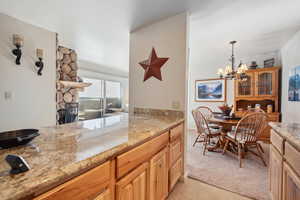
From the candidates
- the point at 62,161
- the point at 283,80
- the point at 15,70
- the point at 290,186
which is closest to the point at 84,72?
the point at 15,70

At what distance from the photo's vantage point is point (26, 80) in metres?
2.57

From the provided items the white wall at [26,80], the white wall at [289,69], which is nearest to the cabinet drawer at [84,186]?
the white wall at [26,80]

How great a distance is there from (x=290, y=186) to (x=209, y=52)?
3.34m

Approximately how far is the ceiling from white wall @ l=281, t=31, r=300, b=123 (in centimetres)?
24

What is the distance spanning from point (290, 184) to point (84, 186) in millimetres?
1458

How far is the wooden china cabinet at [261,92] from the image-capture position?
11.5 feet

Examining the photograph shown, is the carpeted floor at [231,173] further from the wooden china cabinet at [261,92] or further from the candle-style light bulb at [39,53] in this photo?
the candle-style light bulb at [39,53]

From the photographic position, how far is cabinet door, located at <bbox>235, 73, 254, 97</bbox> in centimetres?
383

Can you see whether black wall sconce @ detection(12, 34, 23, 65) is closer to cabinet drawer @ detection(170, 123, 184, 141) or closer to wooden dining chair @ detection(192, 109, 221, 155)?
cabinet drawer @ detection(170, 123, 184, 141)

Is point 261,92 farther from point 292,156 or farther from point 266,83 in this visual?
point 292,156

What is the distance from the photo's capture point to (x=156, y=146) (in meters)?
1.31

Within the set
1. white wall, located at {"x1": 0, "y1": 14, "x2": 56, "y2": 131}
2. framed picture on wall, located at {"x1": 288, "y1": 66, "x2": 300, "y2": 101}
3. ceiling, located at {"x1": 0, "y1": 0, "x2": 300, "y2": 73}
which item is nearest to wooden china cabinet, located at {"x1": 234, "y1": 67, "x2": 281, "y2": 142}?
framed picture on wall, located at {"x1": 288, "y1": 66, "x2": 300, "y2": 101}

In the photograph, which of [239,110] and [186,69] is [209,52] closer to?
[239,110]

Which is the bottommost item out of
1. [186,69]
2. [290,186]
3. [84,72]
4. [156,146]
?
[290,186]
